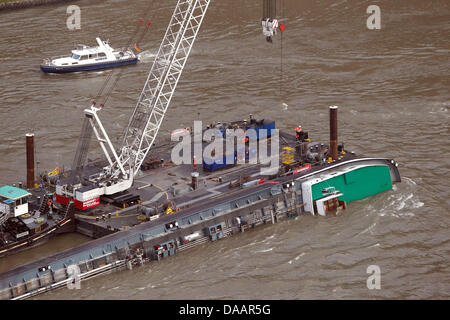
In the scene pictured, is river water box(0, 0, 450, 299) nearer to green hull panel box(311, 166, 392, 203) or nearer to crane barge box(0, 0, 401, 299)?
green hull panel box(311, 166, 392, 203)

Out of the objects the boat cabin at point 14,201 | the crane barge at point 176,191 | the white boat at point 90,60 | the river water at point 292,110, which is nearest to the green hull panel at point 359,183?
the crane barge at point 176,191

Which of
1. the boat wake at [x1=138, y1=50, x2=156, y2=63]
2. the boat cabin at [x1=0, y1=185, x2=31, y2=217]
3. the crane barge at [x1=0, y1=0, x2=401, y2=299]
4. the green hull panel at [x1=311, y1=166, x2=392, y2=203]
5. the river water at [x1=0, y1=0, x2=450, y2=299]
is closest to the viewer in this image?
the river water at [x1=0, y1=0, x2=450, y2=299]

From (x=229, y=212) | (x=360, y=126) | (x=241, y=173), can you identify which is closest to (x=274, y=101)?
(x=360, y=126)

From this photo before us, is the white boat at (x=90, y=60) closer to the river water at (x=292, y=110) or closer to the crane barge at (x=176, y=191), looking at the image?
the river water at (x=292, y=110)

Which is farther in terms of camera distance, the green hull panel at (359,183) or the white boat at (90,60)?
the white boat at (90,60)

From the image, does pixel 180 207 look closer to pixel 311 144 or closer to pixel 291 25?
pixel 311 144

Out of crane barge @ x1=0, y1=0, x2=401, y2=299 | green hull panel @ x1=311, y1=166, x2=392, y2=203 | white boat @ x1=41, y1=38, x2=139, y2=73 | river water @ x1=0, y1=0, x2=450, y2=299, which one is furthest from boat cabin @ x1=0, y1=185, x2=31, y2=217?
white boat @ x1=41, y1=38, x2=139, y2=73
